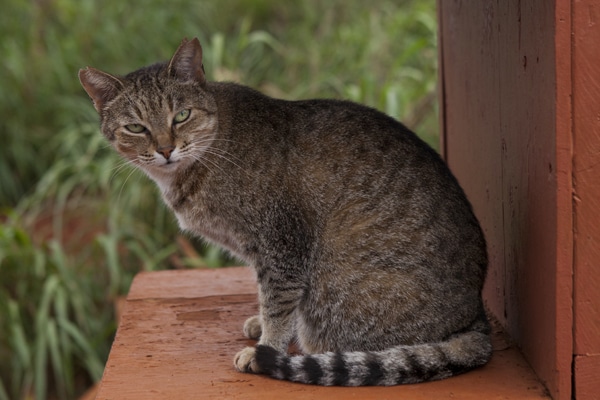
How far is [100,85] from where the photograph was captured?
3127 mm

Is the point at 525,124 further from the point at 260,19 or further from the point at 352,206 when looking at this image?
the point at 260,19

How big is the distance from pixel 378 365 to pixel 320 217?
558 mm

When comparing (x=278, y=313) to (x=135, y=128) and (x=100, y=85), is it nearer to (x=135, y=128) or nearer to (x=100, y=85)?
(x=135, y=128)

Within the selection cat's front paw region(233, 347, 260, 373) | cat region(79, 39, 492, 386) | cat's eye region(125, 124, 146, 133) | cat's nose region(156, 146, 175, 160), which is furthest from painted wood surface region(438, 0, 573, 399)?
cat's eye region(125, 124, 146, 133)

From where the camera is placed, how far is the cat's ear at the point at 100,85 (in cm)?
308

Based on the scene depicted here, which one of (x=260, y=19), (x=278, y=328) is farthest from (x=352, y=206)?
(x=260, y=19)

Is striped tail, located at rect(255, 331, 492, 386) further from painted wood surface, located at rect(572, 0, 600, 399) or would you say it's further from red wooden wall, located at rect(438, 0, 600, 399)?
painted wood surface, located at rect(572, 0, 600, 399)

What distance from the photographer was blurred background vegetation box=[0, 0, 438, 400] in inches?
199

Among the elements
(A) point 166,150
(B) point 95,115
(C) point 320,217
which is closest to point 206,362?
(C) point 320,217

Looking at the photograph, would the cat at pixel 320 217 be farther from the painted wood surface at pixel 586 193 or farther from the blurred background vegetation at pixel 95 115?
the blurred background vegetation at pixel 95 115

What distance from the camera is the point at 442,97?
3.82 meters

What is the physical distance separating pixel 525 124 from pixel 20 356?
329 cm

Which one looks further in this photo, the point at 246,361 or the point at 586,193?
the point at 246,361

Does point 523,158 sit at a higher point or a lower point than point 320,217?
higher
